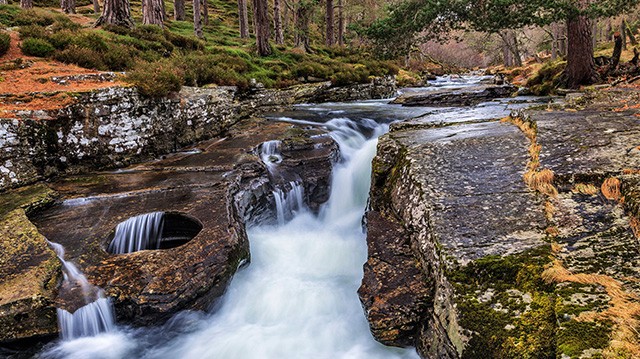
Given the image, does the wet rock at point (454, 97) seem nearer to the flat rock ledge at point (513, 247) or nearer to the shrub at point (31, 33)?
the flat rock ledge at point (513, 247)

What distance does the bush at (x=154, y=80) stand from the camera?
766 centimetres

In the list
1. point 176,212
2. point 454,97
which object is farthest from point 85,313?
point 454,97

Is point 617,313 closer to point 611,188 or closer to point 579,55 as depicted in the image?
point 611,188

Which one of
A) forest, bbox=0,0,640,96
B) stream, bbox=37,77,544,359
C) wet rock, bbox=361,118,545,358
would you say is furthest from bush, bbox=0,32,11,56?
wet rock, bbox=361,118,545,358

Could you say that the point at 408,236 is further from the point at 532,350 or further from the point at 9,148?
the point at 9,148

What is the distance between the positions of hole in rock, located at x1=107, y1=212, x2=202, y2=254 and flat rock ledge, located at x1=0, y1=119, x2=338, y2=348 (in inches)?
5.2

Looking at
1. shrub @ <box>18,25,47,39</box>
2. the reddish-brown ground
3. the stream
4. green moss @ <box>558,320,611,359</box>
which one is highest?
shrub @ <box>18,25,47,39</box>

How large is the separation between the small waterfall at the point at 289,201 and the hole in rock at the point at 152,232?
6.71 ft

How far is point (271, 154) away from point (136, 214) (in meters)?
3.83

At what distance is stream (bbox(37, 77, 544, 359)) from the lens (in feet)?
12.7

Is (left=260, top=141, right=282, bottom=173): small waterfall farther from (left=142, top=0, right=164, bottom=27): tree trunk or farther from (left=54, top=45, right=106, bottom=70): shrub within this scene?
(left=142, top=0, right=164, bottom=27): tree trunk

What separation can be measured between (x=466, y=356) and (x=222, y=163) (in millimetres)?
6131

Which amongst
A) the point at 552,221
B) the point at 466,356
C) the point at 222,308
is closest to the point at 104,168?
the point at 222,308

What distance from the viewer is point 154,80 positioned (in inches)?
312
